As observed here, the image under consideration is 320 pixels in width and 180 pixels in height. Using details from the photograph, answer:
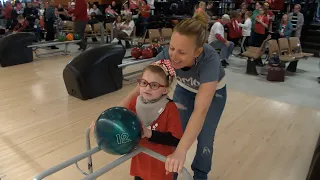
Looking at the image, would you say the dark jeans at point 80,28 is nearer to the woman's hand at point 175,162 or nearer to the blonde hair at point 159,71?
the blonde hair at point 159,71

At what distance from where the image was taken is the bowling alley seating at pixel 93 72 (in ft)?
13.7

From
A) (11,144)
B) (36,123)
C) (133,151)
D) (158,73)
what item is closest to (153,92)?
(158,73)

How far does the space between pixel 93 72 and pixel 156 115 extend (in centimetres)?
297

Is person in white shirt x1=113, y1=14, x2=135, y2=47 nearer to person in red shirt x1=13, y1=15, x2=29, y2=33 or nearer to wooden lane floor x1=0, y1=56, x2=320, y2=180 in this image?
person in red shirt x1=13, y1=15, x2=29, y2=33

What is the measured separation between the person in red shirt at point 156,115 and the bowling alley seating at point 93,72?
2.79 meters

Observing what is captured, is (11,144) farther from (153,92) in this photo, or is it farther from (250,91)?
(250,91)

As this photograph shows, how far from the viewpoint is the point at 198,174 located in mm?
2051

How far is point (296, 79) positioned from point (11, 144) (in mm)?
5378

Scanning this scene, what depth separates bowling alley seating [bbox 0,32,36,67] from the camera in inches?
244

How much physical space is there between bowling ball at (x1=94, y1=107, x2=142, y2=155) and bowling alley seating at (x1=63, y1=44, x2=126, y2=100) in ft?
9.87

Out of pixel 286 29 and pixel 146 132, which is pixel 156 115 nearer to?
pixel 146 132

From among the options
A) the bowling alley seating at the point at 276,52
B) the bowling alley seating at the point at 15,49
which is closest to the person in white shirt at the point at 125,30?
the bowling alley seating at the point at 15,49

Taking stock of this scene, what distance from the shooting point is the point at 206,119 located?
1835 millimetres

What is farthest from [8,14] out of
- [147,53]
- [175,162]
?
[175,162]
